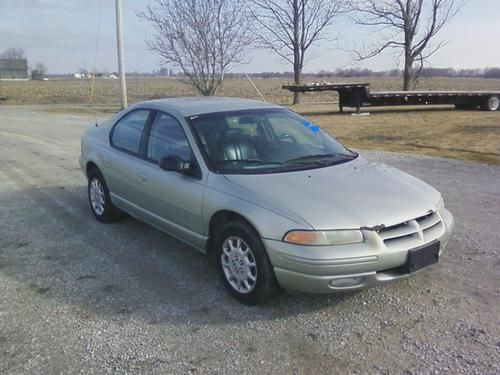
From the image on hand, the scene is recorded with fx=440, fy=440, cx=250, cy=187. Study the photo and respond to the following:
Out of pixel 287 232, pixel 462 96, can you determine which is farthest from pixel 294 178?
pixel 462 96

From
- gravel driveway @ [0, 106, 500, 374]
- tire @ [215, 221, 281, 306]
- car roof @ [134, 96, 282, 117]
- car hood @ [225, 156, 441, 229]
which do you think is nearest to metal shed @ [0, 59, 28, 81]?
car roof @ [134, 96, 282, 117]

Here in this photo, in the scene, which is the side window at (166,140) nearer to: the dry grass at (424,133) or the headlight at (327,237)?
the headlight at (327,237)

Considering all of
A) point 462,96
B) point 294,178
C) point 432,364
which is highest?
point 462,96

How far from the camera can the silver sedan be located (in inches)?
117

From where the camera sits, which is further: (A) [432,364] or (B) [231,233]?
(B) [231,233]

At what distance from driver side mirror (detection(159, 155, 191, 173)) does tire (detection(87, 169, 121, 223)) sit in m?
1.68

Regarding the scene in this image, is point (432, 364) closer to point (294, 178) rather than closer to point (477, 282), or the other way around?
point (477, 282)

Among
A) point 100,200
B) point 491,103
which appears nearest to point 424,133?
point 491,103

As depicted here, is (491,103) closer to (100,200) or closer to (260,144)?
(260,144)

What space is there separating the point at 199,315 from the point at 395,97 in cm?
1777

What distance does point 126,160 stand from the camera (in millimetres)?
4633

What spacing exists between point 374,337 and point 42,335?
7.39 ft

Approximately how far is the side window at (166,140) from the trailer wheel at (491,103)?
20.3 meters

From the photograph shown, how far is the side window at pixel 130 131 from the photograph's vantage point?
4612 mm
